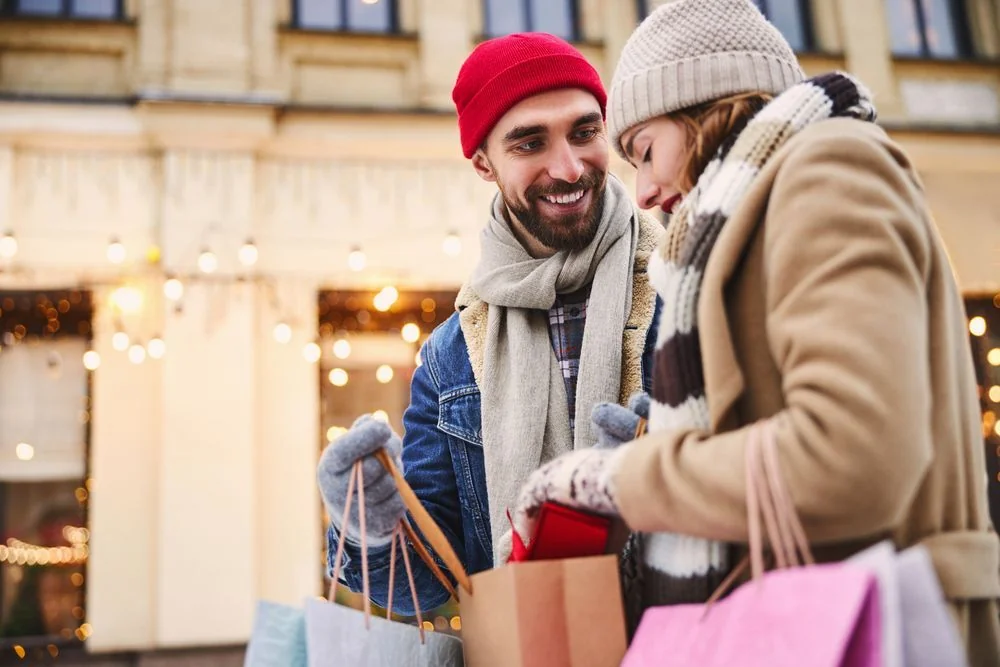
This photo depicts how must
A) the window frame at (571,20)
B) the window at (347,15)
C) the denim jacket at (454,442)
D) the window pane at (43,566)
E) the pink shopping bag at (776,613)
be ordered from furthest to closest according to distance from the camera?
the window frame at (571,20) < the window at (347,15) < the window pane at (43,566) < the denim jacket at (454,442) < the pink shopping bag at (776,613)

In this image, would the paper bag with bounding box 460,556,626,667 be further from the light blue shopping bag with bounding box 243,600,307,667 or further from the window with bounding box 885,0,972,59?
the window with bounding box 885,0,972,59

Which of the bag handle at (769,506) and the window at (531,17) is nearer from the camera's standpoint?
the bag handle at (769,506)

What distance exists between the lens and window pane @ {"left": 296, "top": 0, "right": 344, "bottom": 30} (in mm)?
7891

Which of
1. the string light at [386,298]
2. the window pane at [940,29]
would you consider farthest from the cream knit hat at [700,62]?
the window pane at [940,29]

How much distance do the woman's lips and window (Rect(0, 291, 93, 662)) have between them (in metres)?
6.41

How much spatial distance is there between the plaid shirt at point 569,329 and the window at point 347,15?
6.36 metres

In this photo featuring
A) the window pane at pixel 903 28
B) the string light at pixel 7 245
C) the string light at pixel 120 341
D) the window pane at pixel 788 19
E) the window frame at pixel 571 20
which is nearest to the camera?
the string light at pixel 7 245

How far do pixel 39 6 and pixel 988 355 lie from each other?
8697 mm

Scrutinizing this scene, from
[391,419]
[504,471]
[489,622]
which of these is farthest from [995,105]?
[489,622]

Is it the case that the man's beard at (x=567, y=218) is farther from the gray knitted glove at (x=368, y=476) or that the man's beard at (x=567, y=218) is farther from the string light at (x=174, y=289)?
the string light at (x=174, y=289)

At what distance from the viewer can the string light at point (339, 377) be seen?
24.2 ft

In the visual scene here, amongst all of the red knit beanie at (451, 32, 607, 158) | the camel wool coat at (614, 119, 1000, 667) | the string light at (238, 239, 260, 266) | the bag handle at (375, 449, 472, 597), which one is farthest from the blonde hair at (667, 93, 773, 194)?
the string light at (238, 239, 260, 266)

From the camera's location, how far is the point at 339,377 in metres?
7.39

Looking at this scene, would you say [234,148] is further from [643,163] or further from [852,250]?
[852,250]
